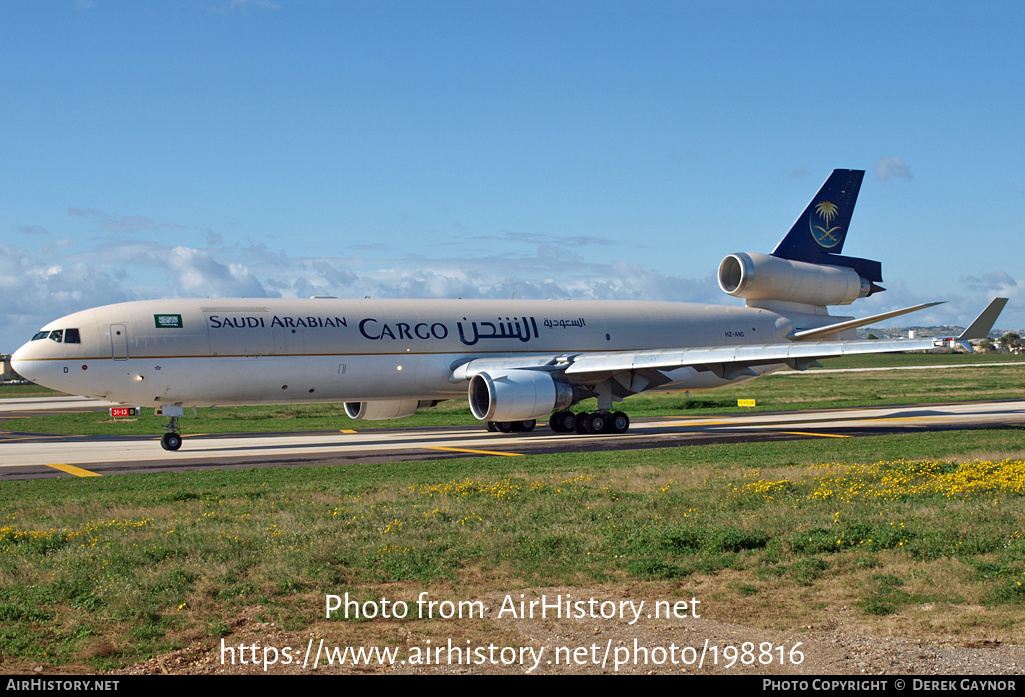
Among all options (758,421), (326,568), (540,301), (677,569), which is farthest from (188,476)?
(758,421)

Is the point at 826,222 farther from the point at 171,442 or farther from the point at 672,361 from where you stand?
the point at 171,442

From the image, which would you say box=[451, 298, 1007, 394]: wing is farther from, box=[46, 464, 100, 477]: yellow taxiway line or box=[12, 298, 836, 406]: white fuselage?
box=[46, 464, 100, 477]: yellow taxiway line

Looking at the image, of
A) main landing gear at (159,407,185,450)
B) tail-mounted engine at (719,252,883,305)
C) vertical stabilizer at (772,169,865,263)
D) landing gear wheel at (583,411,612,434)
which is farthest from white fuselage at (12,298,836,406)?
vertical stabilizer at (772,169,865,263)

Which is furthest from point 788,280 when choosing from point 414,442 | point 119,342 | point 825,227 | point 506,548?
point 506,548

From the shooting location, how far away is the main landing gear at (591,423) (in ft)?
97.7

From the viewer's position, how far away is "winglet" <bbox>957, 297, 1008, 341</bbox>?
23922mm

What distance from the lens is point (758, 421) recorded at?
108ft

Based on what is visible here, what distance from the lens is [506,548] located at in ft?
33.8

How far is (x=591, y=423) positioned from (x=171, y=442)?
42.9 feet

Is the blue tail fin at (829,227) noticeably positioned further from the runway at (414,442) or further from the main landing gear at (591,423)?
the main landing gear at (591,423)

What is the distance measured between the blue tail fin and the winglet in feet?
41.0

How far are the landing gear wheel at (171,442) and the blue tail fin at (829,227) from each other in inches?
938

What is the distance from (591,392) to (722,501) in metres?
17.6

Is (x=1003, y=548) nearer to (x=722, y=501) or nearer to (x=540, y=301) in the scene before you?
(x=722, y=501)
